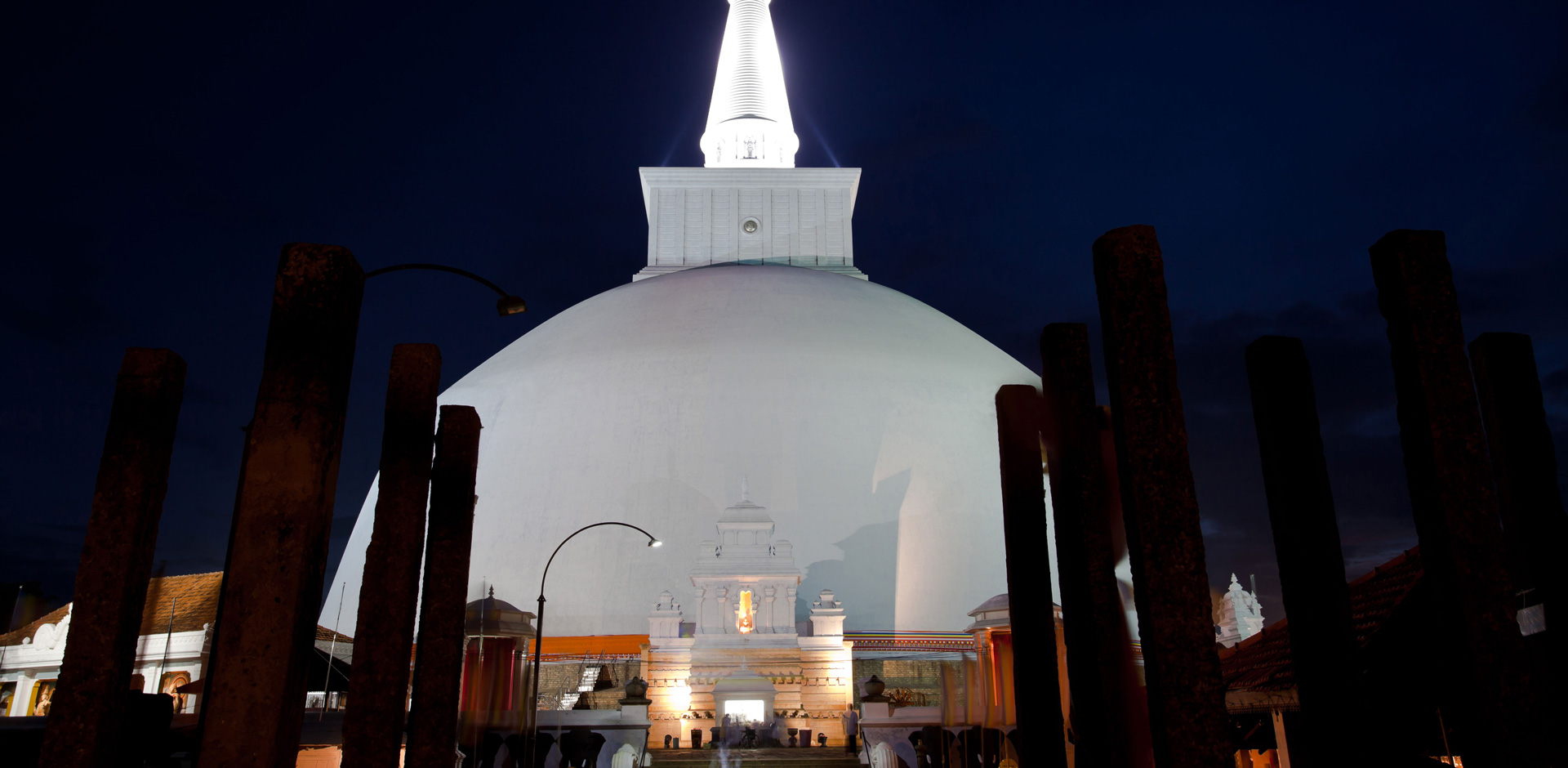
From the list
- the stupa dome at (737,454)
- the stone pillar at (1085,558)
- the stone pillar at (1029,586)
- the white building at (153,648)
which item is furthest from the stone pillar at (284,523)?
the white building at (153,648)

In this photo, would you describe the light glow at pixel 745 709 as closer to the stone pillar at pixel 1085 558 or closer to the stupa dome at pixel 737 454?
the stupa dome at pixel 737 454

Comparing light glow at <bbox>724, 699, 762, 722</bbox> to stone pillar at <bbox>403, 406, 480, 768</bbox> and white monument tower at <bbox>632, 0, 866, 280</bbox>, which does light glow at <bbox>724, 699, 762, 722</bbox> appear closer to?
stone pillar at <bbox>403, 406, 480, 768</bbox>

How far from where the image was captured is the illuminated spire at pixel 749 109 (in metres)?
33.8

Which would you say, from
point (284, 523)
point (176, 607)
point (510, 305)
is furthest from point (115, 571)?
point (176, 607)

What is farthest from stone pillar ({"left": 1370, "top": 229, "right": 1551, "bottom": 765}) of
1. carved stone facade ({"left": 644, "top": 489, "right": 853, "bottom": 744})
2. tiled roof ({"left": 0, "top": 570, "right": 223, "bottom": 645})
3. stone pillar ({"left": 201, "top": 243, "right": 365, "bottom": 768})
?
tiled roof ({"left": 0, "top": 570, "right": 223, "bottom": 645})

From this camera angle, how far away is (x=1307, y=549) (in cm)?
534

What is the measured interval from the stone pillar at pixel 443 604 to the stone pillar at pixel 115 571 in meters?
2.07

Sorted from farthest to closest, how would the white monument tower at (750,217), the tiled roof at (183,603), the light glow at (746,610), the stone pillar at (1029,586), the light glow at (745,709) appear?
1. the white monument tower at (750,217)
2. the tiled roof at (183,603)
3. the light glow at (746,610)
4. the light glow at (745,709)
5. the stone pillar at (1029,586)

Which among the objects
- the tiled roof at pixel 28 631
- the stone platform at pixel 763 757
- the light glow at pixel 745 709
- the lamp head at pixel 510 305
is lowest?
the stone platform at pixel 763 757

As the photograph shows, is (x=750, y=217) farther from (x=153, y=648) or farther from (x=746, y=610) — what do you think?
→ (x=153, y=648)

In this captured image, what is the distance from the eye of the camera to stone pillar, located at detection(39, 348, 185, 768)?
519 cm

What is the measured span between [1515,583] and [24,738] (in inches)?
387

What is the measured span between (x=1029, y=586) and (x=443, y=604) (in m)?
4.44

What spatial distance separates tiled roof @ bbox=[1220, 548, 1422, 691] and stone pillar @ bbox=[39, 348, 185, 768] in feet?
23.6
